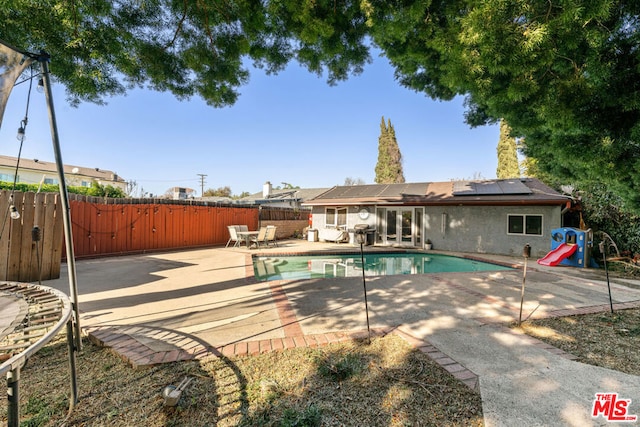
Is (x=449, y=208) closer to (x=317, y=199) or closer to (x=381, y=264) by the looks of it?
(x=381, y=264)

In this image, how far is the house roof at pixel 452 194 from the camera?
38.3 feet

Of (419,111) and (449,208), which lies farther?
(419,111)

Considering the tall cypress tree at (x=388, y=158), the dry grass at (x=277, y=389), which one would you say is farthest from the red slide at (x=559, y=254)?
the tall cypress tree at (x=388, y=158)

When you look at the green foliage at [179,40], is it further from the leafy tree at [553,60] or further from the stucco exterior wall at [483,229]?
the stucco exterior wall at [483,229]

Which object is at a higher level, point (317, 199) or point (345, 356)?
point (317, 199)

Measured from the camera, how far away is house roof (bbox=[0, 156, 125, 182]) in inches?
1180

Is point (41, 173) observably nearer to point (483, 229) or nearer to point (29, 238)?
point (29, 238)

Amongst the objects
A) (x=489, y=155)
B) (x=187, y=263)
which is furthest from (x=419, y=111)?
(x=187, y=263)

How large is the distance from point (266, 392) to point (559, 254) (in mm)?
11249

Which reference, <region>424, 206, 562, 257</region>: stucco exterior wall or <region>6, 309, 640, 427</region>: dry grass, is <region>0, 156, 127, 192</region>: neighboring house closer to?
<region>424, 206, 562, 257</region>: stucco exterior wall

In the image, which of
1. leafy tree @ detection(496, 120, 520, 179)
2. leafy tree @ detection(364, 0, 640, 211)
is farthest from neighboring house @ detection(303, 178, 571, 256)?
leafy tree @ detection(496, 120, 520, 179)

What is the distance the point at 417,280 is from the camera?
6.57 meters

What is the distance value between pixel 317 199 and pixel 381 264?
25.2 feet

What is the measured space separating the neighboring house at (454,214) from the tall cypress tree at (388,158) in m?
19.9
